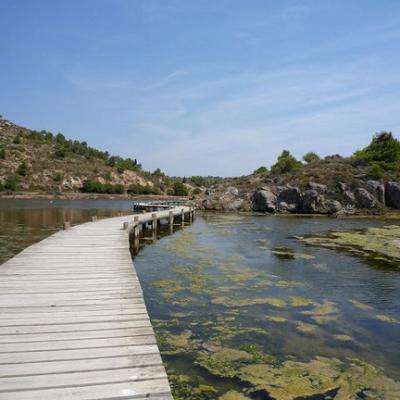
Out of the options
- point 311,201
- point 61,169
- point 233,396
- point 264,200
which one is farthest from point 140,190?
point 233,396

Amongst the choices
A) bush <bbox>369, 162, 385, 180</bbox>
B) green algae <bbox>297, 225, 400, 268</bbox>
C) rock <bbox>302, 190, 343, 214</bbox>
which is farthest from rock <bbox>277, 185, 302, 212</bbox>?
green algae <bbox>297, 225, 400, 268</bbox>

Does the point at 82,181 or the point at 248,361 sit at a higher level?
the point at 82,181

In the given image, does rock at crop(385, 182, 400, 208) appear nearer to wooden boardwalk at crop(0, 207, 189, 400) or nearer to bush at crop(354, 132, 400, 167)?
bush at crop(354, 132, 400, 167)

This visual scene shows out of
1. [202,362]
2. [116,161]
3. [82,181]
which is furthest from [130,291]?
[116,161]

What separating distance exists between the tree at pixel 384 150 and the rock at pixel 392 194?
29.3 feet

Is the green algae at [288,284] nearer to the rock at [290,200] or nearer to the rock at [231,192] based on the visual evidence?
the rock at [290,200]

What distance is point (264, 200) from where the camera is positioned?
5334 cm

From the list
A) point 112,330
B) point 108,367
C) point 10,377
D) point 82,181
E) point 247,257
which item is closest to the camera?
point 10,377

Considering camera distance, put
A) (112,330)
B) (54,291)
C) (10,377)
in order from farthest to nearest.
→ (54,291) → (112,330) → (10,377)

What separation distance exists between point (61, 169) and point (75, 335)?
11374 centimetres

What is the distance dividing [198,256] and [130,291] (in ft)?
32.4

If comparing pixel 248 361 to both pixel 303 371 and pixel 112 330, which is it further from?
pixel 112 330

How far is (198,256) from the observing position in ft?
60.6

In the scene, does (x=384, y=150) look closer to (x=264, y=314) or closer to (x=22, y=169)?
(x=264, y=314)
